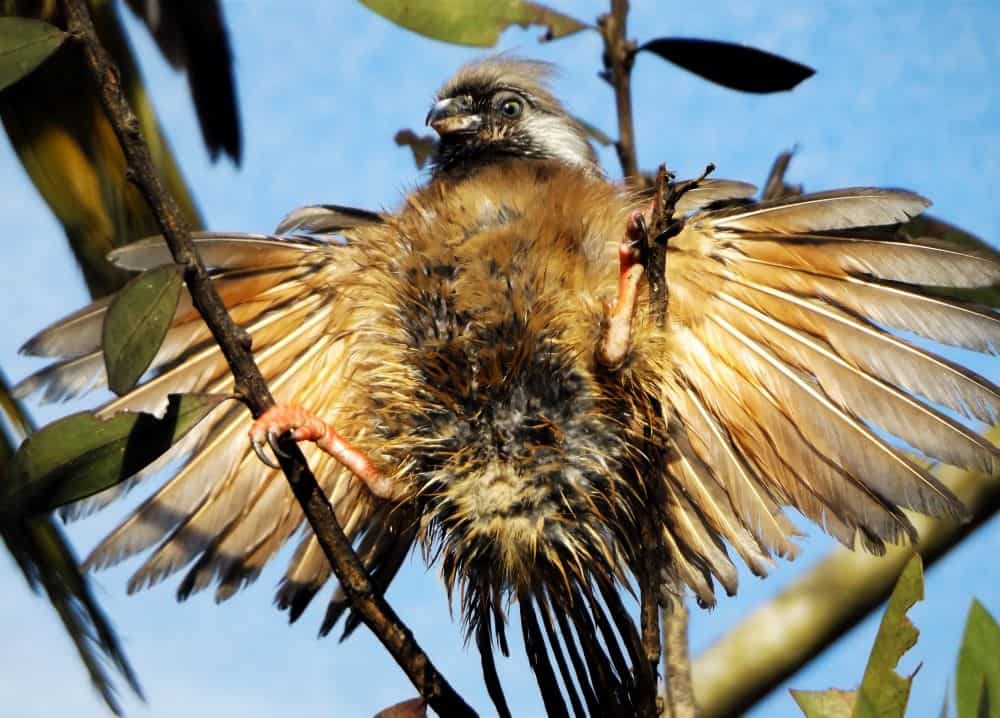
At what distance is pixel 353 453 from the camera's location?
2191 mm

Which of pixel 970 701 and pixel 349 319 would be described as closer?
pixel 970 701

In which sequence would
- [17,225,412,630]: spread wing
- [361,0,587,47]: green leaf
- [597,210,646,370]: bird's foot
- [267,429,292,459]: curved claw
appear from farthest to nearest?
[361,0,587,47]: green leaf → [17,225,412,630]: spread wing → [597,210,646,370]: bird's foot → [267,429,292,459]: curved claw

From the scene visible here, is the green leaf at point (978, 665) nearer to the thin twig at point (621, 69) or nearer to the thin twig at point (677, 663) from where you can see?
the thin twig at point (677, 663)

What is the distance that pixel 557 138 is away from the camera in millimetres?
3078

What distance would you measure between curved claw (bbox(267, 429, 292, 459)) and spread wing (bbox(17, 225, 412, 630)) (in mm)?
389

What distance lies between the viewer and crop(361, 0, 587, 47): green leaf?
2.60m

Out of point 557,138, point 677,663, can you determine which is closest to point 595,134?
point 557,138

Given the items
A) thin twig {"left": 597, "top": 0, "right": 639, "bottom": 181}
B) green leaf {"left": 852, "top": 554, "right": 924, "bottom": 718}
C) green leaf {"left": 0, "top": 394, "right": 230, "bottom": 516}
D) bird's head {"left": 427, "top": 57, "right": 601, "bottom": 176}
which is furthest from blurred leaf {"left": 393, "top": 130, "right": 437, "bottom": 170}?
green leaf {"left": 852, "top": 554, "right": 924, "bottom": 718}

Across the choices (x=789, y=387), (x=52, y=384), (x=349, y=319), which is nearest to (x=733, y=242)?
(x=789, y=387)

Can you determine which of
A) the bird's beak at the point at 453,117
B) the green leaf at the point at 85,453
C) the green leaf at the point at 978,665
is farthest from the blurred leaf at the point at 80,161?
the green leaf at the point at 978,665

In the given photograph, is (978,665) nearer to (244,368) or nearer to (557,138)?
(244,368)

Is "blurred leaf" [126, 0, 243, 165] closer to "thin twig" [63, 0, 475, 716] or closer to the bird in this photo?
the bird

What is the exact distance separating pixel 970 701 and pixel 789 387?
828 millimetres

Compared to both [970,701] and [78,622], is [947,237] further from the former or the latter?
[78,622]
